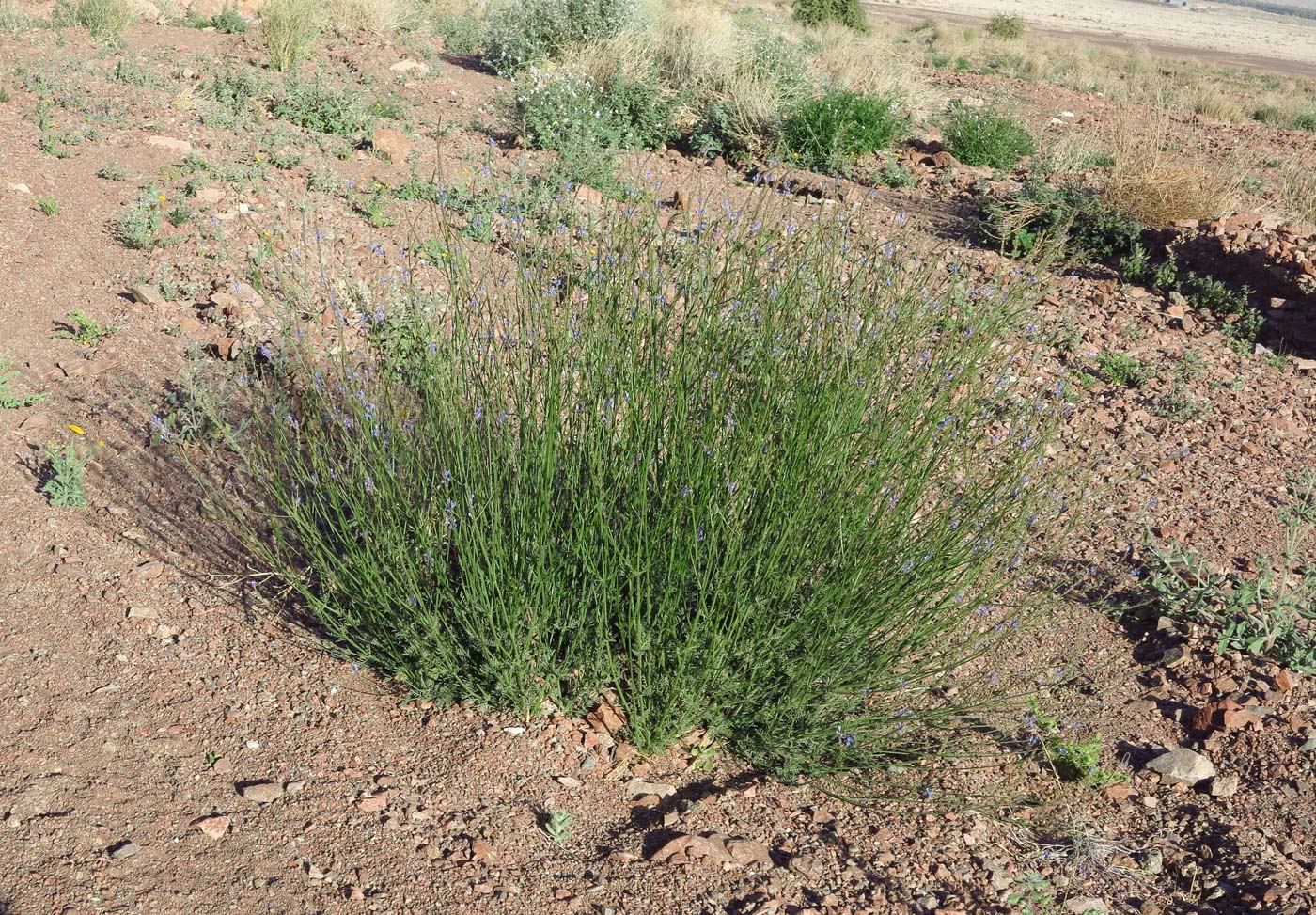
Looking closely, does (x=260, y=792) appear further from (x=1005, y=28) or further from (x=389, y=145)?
(x=1005, y=28)

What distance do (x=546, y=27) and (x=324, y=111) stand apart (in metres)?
3.51

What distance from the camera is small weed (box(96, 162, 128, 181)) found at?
6.36m

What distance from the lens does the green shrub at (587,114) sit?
7551 mm

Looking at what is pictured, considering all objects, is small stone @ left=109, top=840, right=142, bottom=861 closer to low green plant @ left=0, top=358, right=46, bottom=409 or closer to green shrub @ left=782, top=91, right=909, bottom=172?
low green plant @ left=0, top=358, right=46, bottom=409

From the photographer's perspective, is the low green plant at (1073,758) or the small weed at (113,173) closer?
the low green plant at (1073,758)

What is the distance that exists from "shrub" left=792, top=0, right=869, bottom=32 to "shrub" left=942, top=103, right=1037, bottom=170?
1195cm

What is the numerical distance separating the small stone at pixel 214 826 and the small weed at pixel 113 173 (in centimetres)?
511

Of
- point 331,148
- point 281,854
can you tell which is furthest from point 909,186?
point 281,854

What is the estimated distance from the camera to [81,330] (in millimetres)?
4859

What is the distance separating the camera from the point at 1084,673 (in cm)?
347

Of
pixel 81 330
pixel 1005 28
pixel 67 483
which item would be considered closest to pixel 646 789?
pixel 67 483

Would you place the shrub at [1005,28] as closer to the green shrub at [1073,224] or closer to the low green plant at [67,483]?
the green shrub at [1073,224]

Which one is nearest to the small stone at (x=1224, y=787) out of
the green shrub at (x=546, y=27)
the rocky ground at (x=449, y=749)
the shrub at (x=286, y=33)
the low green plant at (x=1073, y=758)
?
the rocky ground at (x=449, y=749)

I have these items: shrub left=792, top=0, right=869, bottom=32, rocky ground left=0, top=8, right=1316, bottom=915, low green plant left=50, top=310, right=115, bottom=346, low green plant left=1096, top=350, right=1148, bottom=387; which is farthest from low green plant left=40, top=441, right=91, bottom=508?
shrub left=792, top=0, right=869, bottom=32
